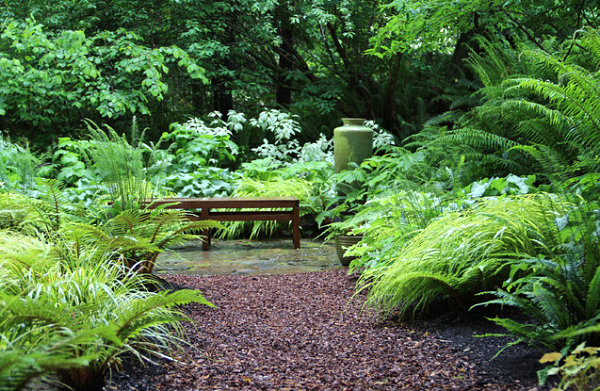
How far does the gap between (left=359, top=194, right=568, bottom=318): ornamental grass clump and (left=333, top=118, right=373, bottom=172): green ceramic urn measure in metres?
2.71

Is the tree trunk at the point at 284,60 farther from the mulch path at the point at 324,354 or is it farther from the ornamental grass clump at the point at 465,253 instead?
the ornamental grass clump at the point at 465,253

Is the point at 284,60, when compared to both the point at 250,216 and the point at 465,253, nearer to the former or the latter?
the point at 250,216

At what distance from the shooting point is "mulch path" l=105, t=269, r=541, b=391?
238 centimetres

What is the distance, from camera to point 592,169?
353cm

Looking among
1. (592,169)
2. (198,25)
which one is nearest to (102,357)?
(592,169)

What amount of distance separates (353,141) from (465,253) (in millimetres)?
3182

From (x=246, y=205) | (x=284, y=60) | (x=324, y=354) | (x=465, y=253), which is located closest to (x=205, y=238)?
(x=246, y=205)

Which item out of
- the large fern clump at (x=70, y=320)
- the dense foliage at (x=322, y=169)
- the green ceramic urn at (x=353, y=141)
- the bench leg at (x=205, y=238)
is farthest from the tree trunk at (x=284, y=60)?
the large fern clump at (x=70, y=320)

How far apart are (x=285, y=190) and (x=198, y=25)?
3.37m

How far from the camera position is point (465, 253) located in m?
2.95

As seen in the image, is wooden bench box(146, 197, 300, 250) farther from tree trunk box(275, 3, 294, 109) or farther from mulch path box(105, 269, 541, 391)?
tree trunk box(275, 3, 294, 109)

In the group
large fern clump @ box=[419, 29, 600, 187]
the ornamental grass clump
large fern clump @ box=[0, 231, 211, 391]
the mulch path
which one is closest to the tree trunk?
large fern clump @ box=[419, 29, 600, 187]

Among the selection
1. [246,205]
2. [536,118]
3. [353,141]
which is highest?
[536,118]

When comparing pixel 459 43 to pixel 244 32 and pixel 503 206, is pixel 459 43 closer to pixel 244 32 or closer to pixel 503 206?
pixel 244 32
